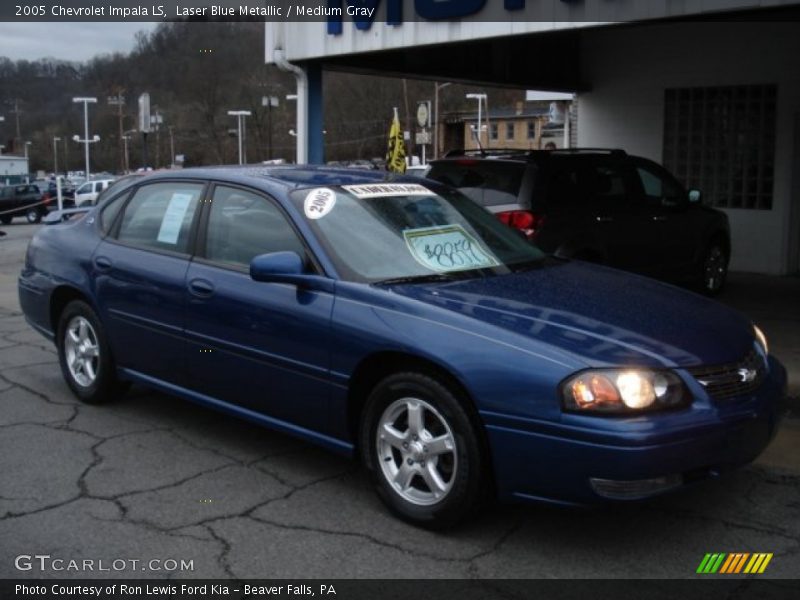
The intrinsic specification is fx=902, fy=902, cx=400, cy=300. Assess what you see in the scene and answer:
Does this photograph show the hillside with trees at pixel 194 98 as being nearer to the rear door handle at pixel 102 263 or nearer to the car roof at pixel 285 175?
the rear door handle at pixel 102 263

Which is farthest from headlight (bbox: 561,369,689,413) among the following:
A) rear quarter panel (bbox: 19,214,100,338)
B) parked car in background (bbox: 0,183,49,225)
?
parked car in background (bbox: 0,183,49,225)

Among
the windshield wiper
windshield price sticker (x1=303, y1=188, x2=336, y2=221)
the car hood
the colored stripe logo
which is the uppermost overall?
windshield price sticker (x1=303, y1=188, x2=336, y2=221)

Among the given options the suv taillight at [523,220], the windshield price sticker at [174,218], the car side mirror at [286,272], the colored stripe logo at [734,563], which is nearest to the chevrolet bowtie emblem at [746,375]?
the colored stripe logo at [734,563]

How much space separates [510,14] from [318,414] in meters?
4.57

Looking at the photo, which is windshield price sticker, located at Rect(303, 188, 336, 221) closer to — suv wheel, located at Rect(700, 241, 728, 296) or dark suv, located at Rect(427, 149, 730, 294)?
dark suv, located at Rect(427, 149, 730, 294)

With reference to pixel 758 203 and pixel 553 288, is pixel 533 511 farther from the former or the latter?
pixel 758 203

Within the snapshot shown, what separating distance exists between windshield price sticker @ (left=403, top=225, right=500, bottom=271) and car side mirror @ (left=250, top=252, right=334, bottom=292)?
51 centimetres

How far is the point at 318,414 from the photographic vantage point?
4.32 m

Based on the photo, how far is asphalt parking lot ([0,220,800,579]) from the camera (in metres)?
3.67

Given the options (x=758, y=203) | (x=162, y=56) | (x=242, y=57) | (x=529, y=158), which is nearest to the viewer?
(x=529, y=158)

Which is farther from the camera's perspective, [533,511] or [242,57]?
[242,57]

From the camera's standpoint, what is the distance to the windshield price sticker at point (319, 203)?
15.1 feet

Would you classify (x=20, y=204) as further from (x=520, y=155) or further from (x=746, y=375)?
(x=746, y=375)
